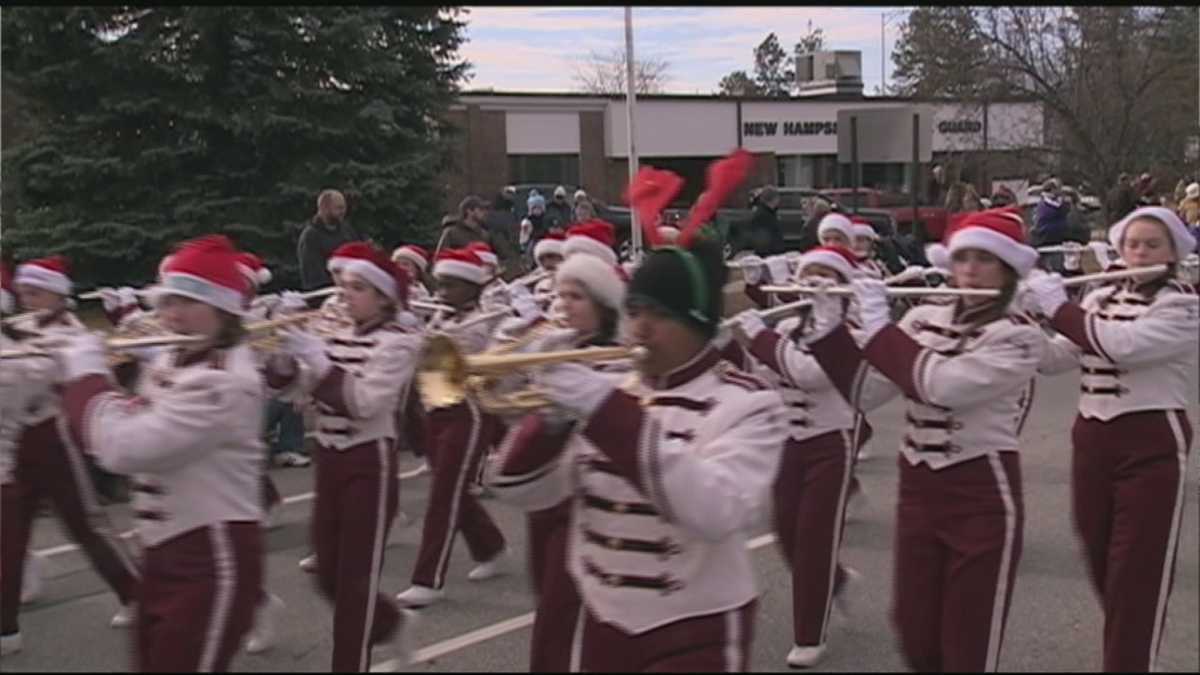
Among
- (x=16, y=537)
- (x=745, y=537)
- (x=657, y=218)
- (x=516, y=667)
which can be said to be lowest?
(x=516, y=667)

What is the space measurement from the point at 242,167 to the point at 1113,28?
11.2 metres

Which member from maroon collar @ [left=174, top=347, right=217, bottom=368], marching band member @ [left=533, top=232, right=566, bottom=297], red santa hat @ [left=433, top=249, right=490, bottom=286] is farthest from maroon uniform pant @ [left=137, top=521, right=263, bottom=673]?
marching band member @ [left=533, top=232, right=566, bottom=297]

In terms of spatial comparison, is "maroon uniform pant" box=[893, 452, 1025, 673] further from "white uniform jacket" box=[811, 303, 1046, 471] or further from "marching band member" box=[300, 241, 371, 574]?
"marching band member" box=[300, 241, 371, 574]

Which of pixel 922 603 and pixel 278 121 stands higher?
pixel 278 121

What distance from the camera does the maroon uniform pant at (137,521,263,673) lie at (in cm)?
376

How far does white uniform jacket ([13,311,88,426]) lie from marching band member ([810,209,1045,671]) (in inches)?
131

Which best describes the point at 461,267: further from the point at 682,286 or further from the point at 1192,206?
the point at 1192,206

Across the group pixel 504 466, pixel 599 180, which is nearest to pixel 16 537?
pixel 504 466

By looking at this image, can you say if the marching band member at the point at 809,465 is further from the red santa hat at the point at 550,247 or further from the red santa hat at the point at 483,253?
the red santa hat at the point at 550,247

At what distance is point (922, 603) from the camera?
4230mm

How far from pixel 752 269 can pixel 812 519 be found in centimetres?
214

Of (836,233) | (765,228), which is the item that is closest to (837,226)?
(836,233)

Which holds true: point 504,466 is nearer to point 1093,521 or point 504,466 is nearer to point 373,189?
point 1093,521

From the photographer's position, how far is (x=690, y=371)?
127 inches
